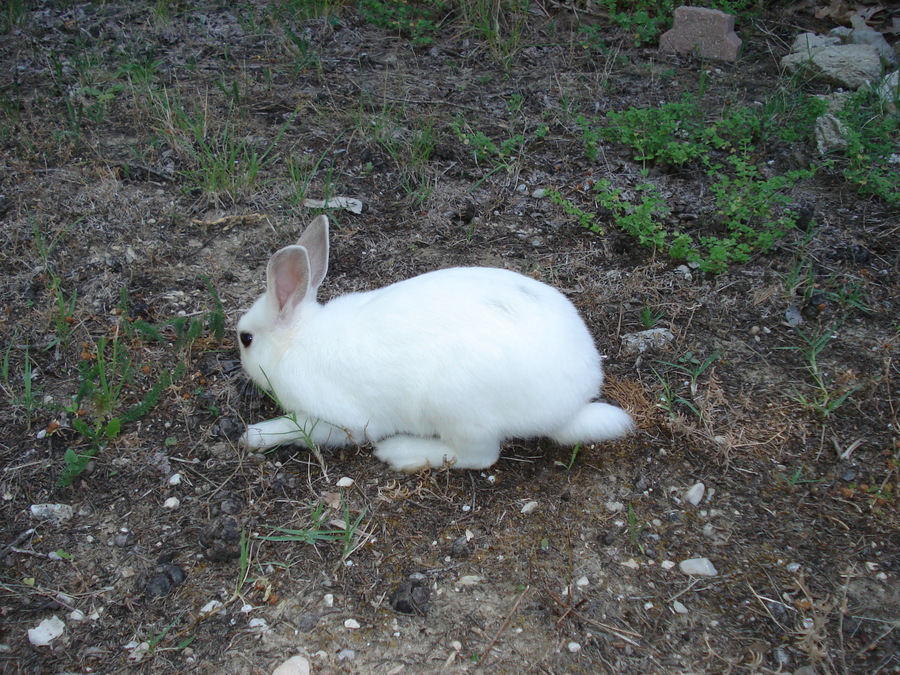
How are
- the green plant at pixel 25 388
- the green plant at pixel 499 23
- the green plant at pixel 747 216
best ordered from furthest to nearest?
1. the green plant at pixel 499 23
2. the green plant at pixel 747 216
3. the green plant at pixel 25 388

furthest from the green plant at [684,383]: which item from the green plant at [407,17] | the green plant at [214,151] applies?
the green plant at [407,17]

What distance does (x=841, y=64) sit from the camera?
460 cm

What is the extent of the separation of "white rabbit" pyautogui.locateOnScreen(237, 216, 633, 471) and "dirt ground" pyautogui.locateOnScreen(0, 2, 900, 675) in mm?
159

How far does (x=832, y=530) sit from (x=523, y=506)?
104 cm

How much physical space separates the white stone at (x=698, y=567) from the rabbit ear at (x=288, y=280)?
1.66 metres

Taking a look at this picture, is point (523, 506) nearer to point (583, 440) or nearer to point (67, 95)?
point (583, 440)

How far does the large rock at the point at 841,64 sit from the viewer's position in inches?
180

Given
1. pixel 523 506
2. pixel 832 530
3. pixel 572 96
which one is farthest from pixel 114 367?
pixel 572 96

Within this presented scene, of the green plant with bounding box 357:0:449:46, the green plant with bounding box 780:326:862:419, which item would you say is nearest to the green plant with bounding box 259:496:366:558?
the green plant with bounding box 780:326:862:419

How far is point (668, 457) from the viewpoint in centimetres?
281

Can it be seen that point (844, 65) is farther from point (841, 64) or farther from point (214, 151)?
point (214, 151)

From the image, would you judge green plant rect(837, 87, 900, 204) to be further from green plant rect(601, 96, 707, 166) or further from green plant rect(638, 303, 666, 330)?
green plant rect(638, 303, 666, 330)

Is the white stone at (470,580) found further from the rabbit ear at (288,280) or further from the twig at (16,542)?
the twig at (16,542)

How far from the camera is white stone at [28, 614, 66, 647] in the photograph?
2.18 m
